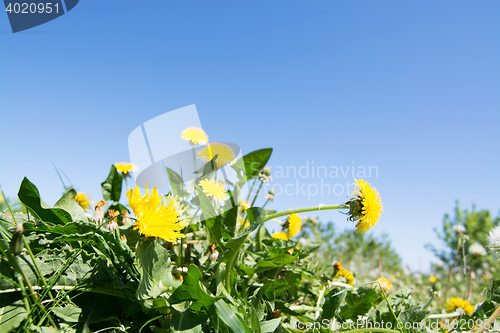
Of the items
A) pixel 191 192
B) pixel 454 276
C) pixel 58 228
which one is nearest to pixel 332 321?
pixel 191 192

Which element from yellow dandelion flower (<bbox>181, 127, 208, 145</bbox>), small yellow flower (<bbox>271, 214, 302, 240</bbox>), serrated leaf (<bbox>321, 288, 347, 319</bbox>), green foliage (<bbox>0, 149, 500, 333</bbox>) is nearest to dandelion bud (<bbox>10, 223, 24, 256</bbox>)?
green foliage (<bbox>0, 149, 500, 333</bbox>)

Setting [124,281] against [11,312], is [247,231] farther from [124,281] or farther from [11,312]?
[11,312]

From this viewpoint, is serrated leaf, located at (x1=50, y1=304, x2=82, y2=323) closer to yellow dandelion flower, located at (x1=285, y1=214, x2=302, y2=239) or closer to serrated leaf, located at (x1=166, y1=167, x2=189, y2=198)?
serrated leaf, located at (x1=166, y1=167, x2=189, y2=198)

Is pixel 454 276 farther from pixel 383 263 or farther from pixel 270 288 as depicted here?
pixel 270 288

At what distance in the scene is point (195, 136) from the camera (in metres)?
1.32

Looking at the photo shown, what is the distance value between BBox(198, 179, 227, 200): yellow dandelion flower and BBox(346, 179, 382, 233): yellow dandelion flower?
1.24 feet

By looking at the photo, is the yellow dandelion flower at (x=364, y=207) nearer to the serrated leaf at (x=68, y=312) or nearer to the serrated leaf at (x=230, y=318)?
the serrated leaf at (x=230, y=318)

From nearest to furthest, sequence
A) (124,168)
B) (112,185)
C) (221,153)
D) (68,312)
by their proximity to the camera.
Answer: (68,312) → (221,153) → (112,185) → (124,168)

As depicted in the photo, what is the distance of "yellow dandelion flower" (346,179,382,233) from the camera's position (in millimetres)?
824

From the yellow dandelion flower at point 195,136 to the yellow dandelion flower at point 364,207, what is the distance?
693mm

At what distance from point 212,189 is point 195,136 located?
40 centimetres

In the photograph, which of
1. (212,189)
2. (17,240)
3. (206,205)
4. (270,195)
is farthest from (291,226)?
(17,240)

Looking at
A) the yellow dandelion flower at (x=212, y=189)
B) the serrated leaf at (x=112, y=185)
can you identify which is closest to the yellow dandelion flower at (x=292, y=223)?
the yellow dandelion flower at (x=212, y=189)

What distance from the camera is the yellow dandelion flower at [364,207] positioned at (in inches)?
32.4
